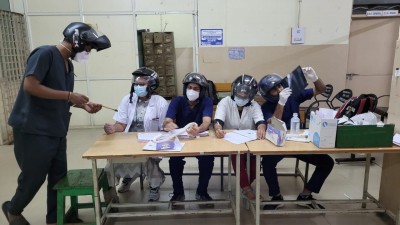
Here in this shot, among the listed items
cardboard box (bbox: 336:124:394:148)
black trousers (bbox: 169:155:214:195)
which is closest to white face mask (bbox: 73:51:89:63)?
black trousers (bbox: 169:155:214:195)

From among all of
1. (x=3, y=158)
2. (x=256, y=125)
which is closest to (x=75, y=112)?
(x=3, y=158)

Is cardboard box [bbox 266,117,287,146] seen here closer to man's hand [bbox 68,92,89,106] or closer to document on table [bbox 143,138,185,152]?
document on table [bbox 143,138,185,152]

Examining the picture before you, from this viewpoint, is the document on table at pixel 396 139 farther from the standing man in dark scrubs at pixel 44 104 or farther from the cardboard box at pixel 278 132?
the standing man in dark scrubs at pixel 44 104

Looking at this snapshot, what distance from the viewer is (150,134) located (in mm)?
2443

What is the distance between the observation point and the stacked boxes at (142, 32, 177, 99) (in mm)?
6977

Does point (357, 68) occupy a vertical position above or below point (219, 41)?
below

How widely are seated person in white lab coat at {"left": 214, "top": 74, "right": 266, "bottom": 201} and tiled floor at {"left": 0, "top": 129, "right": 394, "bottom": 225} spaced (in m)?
0.34

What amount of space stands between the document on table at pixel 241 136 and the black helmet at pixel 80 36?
119 centimetres

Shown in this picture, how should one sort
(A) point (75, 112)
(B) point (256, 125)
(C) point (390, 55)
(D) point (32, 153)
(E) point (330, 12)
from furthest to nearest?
(C) point (390, 55) → (A) point (75, 112) → (E) point (330, 12) → (B) point (256, 125) → (D) point (32, 153)

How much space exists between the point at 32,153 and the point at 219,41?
145 inches

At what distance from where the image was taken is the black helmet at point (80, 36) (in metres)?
1.99

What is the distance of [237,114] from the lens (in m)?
2.64

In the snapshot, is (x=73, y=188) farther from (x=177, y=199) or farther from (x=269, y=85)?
(x=269, y=85)

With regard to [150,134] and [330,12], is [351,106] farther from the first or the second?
[330,12]
